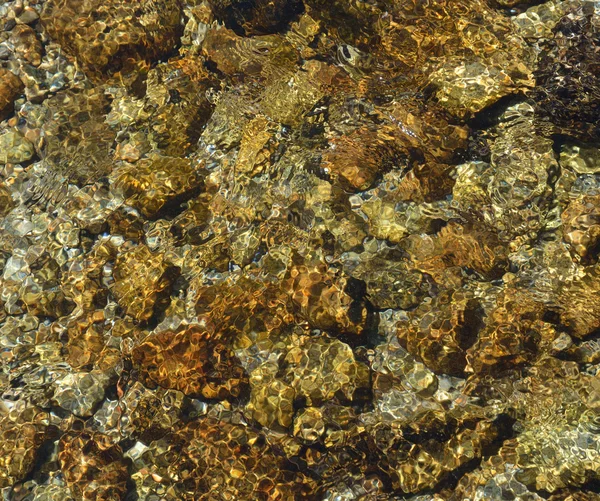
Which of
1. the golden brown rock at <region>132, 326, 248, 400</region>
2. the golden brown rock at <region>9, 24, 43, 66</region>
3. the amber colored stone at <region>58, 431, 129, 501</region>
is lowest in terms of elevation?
the amber colored stone at <region>58, 431, 129, 501</region>

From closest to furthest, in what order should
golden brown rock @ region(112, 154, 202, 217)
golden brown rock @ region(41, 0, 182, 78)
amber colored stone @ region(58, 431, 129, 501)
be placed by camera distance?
amber colored stone @ region(58, 431, 129, 501) → golden brown rock @ region(112, 154, 202, 217) → golden brown rock @ region(41, 0, 182, 78)

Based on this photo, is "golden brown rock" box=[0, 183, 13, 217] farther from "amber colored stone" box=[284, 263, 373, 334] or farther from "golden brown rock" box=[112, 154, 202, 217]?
"amber colored stone" box=[284, 263, 373, 334]

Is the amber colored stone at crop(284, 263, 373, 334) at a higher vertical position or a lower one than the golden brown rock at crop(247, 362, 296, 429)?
higher

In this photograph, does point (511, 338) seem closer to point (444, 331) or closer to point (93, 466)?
point (444, 331)

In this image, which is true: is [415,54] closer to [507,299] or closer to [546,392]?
[507,299]

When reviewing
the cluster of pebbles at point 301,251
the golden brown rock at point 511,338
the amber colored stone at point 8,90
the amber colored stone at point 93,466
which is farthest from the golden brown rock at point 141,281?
the golden brown rock at point 511,338

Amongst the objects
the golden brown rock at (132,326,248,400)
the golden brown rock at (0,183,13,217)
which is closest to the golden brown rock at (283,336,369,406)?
the golden brown rock at (132,326,248,400)

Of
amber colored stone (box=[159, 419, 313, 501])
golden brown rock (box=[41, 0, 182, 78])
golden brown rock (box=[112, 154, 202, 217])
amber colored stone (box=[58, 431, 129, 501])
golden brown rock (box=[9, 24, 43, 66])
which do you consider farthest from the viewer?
golden brown rock (box=[9, 24, 43, 66])
